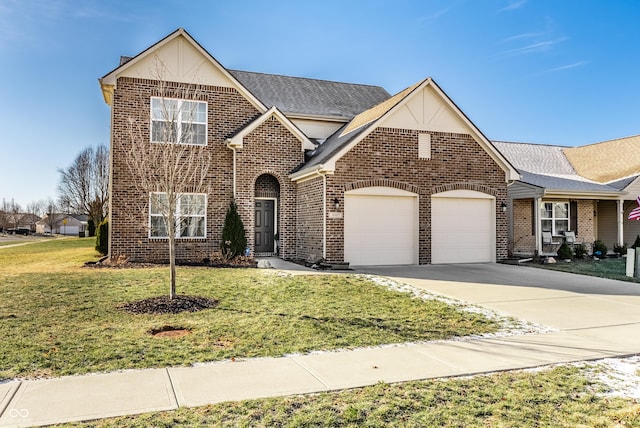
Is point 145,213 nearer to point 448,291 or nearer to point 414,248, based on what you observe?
point 414,248

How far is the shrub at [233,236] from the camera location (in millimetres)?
16422

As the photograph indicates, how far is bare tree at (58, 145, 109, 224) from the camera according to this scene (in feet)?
181

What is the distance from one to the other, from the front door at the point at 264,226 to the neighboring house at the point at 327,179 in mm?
40

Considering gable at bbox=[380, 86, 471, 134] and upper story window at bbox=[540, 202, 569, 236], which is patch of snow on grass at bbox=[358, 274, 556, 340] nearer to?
gable at bbox=[380, 86, 471, 134]

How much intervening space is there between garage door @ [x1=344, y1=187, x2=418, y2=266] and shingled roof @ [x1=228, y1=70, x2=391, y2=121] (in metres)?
6.46

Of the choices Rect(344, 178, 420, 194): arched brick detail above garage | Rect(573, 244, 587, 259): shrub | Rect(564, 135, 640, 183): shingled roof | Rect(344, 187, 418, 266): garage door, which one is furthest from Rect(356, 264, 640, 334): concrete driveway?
Rect(564, 135, 640, 183): shingled roof

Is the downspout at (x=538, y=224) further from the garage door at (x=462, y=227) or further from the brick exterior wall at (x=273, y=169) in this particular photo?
the brick exterior wall at (x=273, y=169)

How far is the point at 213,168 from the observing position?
17.1 metres

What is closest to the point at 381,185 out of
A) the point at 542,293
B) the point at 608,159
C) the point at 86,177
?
the point at 542,293

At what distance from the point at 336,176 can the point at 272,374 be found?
34.2ft

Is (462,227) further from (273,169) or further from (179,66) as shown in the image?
(179,66)

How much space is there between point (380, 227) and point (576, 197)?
35.2ft

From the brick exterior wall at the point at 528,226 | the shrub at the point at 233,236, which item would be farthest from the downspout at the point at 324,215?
the brick exterior wall at the point at 528,226

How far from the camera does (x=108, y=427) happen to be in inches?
150
